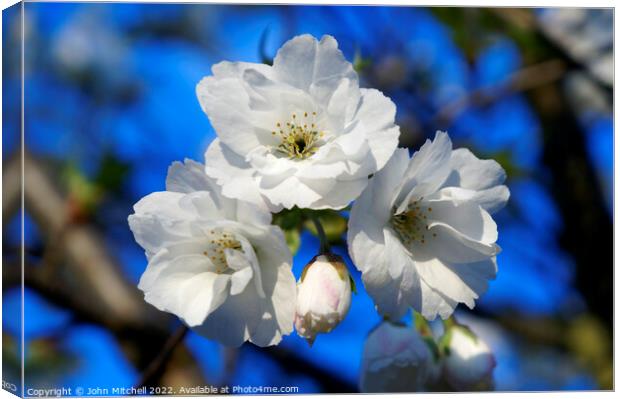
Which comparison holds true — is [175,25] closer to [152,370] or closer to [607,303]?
[152,370]

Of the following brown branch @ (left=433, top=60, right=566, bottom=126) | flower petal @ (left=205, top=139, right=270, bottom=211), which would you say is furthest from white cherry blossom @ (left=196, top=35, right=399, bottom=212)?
brown branch @ (left=433, top=60, right=566, bottom=126)

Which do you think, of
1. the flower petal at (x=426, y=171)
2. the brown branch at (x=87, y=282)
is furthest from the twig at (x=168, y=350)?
the flower petal at (x=426, y=171)

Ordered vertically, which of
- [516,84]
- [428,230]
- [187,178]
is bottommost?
[516,84]

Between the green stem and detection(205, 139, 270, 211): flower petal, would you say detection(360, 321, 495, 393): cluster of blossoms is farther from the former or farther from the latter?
detection(205, 139, 270, 211): flower petal

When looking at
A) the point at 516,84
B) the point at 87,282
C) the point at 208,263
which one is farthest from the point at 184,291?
A: the point at 516,84

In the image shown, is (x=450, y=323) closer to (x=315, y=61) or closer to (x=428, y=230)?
(x=428, y=230)

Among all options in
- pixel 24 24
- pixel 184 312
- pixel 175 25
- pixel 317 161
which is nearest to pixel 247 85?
pixel 317 161

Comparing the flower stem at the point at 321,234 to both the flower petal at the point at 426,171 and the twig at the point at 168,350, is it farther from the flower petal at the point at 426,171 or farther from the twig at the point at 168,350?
the twig at the point at 168,350
